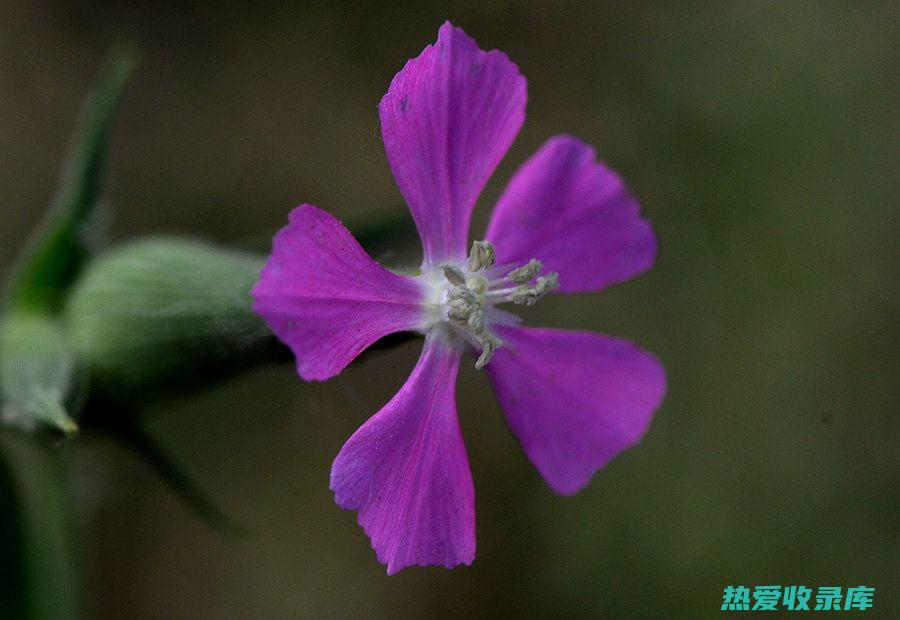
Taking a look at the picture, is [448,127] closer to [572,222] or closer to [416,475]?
[572,222]

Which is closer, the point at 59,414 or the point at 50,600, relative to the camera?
the point at 59,414

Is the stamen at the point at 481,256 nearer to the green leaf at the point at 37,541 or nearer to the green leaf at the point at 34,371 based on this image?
the green leaf at the point at 34,371

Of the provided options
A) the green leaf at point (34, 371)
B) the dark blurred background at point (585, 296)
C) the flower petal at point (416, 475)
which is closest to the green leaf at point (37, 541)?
the green leaf at point (34, 371)

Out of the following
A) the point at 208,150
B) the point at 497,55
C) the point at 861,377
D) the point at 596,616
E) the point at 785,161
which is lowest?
the point at 596,616

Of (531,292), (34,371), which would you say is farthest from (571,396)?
(34,371)

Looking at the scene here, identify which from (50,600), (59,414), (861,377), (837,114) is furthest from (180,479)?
(837,114)

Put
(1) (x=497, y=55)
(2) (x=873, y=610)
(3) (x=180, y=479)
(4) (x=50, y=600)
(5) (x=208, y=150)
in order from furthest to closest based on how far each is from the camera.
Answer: (5) (x=208, y=150)
(2) (x=873, y=610)
(4) (x=50, y=600)
(3) (x=180, y=479)
(1) (x=497, y=55)

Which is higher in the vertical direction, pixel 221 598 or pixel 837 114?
pixel 837 114

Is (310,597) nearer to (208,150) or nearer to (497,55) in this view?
(208,150)
